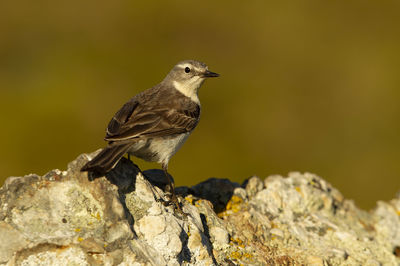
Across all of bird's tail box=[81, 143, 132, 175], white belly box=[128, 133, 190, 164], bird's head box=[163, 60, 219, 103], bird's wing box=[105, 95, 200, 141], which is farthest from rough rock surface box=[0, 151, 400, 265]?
bird's head box=[163, 60, 219, 103]

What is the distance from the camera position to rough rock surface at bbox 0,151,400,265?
291 inches

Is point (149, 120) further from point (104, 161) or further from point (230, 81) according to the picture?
point (230, 81)

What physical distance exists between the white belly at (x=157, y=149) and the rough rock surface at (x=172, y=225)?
490 millimetres

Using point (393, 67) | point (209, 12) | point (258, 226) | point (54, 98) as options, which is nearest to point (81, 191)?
point (258, 226)

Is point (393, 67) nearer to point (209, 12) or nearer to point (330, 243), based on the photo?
point (209, 12)

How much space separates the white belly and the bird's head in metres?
1.86

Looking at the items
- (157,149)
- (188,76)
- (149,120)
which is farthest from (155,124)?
(188,76)

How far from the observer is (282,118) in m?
32.8

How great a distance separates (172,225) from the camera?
26.6ft

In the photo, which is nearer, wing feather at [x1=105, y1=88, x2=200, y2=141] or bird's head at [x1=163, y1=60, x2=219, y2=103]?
wing feather at [x1=105, y1=88, x2=200, y2=141]

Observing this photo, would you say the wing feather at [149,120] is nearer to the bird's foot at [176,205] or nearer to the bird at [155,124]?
the bird at [155,124]

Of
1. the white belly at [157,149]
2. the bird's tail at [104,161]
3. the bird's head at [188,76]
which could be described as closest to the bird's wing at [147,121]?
the white belly at [157,149]

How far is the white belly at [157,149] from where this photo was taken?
9.62 m

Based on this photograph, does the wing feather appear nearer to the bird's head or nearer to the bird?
the bird
